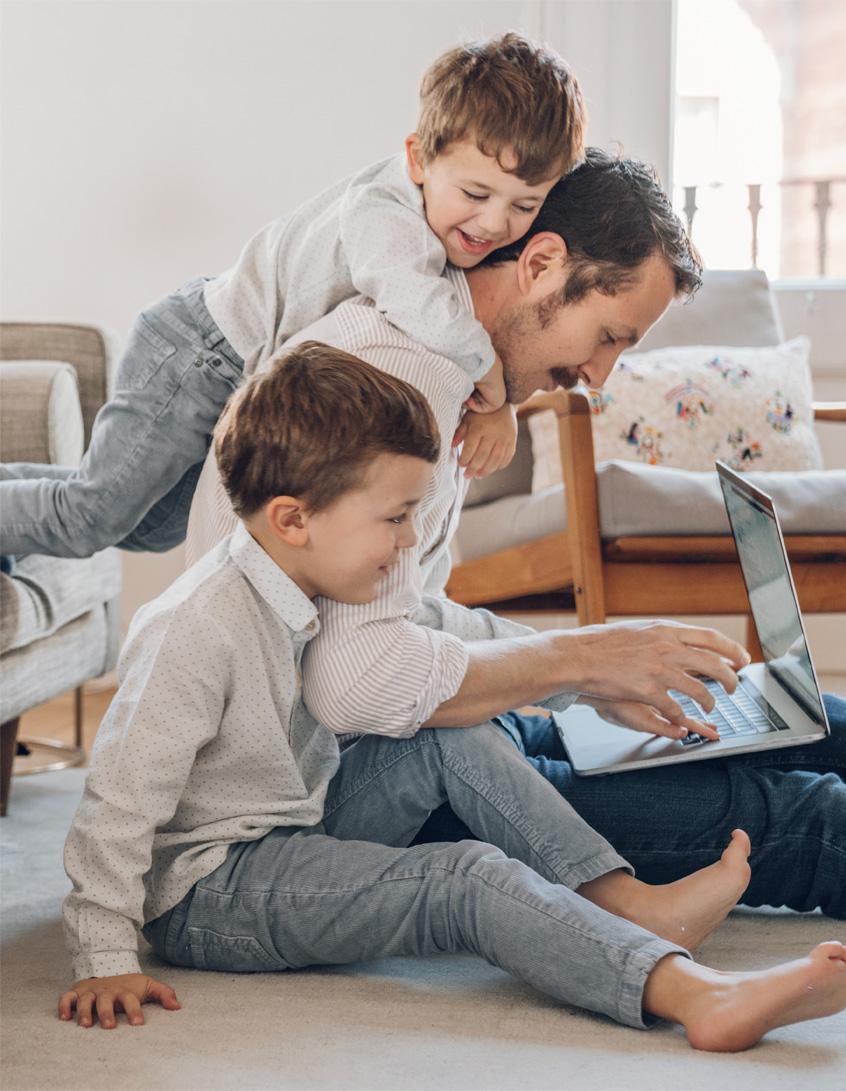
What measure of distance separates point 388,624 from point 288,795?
0.64 ft

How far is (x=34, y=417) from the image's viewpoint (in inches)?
81.7

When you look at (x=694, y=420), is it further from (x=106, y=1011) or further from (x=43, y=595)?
(x=106, y=1011)

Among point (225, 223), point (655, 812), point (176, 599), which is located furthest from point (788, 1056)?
point (225, 223)

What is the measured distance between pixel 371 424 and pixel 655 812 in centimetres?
53

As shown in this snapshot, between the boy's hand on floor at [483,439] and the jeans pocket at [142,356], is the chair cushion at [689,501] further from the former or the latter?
the jeans pocket at [142,356]

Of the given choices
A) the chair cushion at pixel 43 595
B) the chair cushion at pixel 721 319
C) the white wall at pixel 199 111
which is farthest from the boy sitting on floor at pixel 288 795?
the white wall at pixel 199 111

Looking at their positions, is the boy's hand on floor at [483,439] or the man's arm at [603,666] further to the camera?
the boy's hand on floor at [483,439]

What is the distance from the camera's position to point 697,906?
1.23 m

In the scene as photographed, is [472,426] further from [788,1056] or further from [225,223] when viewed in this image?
[225,223]

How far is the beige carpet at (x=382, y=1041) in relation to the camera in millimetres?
1014

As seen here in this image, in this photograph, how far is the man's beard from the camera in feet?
4.79

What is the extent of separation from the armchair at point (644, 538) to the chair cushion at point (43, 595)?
0.81 m

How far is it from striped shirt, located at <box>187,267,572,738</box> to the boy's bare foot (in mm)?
332

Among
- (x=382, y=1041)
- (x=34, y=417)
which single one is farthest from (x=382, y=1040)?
(x=34, y=417)
